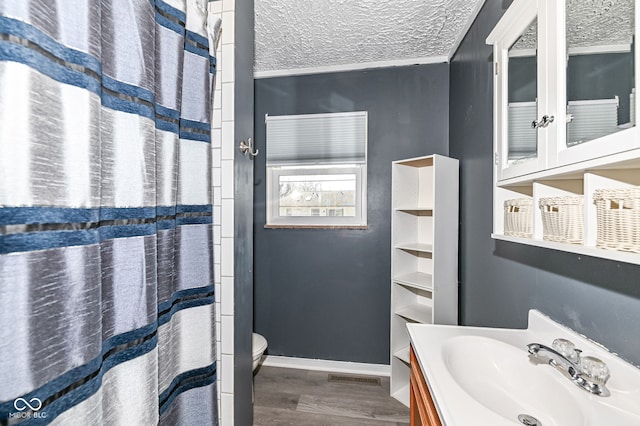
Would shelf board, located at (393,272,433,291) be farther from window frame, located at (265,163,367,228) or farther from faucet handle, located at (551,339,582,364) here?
faucet handle, located at (551,339,582,364)

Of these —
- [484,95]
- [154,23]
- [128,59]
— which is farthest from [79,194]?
[484,95]

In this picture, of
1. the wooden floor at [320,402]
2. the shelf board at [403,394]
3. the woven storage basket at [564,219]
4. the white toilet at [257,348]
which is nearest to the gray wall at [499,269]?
the woven storage basket at [564,219]

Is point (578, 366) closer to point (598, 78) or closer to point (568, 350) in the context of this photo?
point (568, 350)

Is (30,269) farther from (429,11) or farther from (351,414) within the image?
(429,11)

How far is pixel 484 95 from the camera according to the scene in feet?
5.60

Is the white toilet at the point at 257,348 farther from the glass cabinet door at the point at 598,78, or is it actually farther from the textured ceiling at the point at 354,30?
the textured ceiling at the point at 354,30

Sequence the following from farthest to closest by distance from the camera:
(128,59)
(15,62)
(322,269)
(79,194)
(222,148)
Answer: (322,269), (222,148), (128,59), (79,194), (15,62)

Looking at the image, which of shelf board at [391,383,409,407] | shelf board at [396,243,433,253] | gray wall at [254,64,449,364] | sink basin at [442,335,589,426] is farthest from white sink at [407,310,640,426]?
gray wall at [254,64,449,364]

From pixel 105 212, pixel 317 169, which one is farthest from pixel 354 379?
pixel 105 212

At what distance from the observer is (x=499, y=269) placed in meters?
1.54

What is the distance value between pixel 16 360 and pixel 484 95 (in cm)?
213

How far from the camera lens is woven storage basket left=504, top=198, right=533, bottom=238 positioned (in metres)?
1.04

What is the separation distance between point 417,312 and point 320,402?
966 millimetres

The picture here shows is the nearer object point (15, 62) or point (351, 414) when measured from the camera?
point (15, 62)
